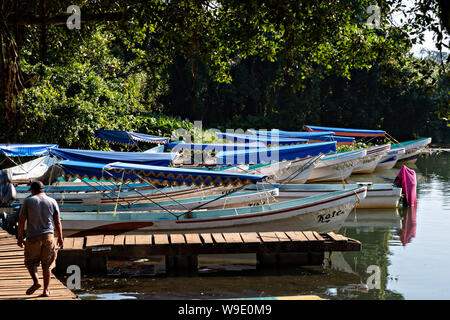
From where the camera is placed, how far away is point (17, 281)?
9102mm

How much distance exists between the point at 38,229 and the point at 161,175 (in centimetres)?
566

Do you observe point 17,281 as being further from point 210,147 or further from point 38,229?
point 210,147

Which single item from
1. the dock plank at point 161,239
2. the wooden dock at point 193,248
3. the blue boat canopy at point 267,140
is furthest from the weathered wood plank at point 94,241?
the blue boat canopy at point 267,140

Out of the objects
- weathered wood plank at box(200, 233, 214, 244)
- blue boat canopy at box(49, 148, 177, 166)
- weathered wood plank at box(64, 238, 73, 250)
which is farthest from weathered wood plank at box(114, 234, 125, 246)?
blue boat canopy at box(49, 148, 177, 166)

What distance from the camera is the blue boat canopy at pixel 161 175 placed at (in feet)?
44.1

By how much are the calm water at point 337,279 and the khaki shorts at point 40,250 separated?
119 inches

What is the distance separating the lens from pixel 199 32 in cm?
1240

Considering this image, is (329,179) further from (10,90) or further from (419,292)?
(10,90)

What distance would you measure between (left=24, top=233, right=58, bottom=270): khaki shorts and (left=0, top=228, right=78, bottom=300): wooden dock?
0.47 meters

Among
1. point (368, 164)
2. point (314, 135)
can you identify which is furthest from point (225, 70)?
point (368, 164)

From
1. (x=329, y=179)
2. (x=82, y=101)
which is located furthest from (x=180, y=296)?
(x=329, y=179)

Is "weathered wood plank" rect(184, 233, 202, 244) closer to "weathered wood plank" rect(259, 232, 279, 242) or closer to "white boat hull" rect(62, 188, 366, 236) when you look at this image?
"white boat hull" rect(62, 188, 366, 236)

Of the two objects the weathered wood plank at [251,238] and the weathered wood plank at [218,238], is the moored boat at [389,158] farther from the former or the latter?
the weathered wood plank at [218,238]

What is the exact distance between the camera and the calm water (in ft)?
38.0
